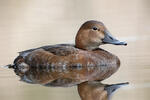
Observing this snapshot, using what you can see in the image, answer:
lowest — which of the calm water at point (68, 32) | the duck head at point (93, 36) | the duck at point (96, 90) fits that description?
the calm water at point (68, 32)

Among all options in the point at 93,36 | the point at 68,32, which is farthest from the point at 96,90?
the point at 68,32

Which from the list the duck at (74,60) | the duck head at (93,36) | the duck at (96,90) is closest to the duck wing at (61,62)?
the duck at (74,60)

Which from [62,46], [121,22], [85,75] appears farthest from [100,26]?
[121,22]

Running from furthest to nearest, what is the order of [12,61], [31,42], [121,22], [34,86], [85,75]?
1. [121,22]
2. [31,42]
3. [12,61]
4. [85,75]
5. [34,86]

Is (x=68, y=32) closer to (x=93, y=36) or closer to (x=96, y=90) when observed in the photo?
(x=93, y=36)

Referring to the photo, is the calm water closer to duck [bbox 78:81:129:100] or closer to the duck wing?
duck [bbox 78:81:129:100]

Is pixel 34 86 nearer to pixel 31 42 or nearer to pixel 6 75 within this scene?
pixel 6 75

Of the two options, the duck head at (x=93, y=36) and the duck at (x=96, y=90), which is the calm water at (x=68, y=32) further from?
the duck head at (x=93, y=36)

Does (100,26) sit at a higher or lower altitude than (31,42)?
higher
